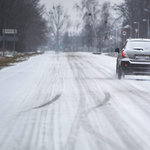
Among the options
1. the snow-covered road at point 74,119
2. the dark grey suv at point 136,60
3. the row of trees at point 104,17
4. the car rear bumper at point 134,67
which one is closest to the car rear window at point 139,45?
the dark grey suv at point 136,60

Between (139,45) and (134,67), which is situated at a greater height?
(139,45)

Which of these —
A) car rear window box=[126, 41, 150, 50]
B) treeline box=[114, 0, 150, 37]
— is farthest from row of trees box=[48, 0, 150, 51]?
car rear window box=[126, 41, 150, 50]

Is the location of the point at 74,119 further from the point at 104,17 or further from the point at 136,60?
the point at 104,17

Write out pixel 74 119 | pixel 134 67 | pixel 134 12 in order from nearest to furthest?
pixel 74 119 → pixel 134 67 → pixel 134 12

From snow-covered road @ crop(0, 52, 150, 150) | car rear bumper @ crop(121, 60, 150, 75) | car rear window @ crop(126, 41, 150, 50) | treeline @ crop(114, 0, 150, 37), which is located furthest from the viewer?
treeline @ crop(114, 0, 150, 37)

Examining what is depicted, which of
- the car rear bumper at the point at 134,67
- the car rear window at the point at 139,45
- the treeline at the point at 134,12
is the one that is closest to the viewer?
the car rear bumper at the point at 134,67

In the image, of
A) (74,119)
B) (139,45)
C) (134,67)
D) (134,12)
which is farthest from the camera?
(134,12)

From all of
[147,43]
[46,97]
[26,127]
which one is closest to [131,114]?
[26,127]

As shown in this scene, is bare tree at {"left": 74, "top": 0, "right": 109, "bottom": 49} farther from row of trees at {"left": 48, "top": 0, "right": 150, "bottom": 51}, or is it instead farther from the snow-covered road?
the snow-covered road

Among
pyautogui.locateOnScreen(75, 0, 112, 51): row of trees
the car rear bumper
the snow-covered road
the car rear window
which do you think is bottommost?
the snow-covered road

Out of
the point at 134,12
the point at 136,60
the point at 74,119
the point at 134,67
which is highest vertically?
the point at 134,12

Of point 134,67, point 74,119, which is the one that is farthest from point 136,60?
point 74,119

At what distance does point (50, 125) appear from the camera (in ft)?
20.2

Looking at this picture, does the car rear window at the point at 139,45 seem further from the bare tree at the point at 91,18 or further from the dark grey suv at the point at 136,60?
Result: the bare tree at the point at 91,18
